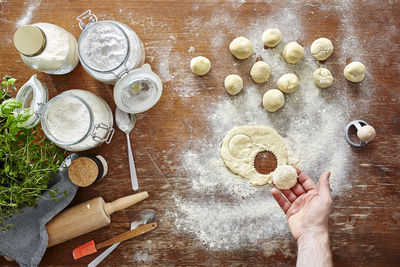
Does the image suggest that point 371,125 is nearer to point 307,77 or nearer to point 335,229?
point 307,77

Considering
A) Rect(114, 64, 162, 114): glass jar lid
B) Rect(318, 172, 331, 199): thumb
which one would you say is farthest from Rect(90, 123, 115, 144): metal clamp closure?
Rect(318, 172, 331, 199): thumb

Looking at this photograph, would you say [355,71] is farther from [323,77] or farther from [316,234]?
[316,234]

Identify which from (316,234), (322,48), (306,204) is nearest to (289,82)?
(322,48)

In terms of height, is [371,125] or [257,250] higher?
[371,125]

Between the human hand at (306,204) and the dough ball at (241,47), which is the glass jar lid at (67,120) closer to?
the dough ball at (241,47)

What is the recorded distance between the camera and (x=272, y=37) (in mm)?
1483

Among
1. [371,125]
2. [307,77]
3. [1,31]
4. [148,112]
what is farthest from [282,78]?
[1,31]

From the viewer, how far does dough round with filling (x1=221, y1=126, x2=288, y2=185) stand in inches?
59.9

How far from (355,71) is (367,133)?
12.0 inches

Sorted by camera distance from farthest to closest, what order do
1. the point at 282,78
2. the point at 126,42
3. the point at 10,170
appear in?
the point at 282,78 < the point at 126,42 < the point at 10,170

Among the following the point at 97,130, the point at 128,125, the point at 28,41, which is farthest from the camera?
the point at 128,125

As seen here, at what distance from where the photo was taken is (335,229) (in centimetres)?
154

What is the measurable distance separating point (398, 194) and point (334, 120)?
1.62ft

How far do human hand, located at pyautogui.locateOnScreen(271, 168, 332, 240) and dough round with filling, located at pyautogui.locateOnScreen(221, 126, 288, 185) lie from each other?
119mm
